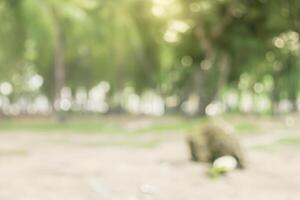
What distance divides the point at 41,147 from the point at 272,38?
20.7m

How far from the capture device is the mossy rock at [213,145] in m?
14.2

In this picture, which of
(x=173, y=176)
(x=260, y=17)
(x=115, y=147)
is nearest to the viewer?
(x=173, y=176)

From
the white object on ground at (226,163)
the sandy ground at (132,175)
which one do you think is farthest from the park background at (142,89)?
the white object on ground at (226,163)

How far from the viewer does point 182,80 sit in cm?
4709

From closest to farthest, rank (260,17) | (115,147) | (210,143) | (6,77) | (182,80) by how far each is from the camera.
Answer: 1. (210,143)
2. (115,147)
3. (260,17)
4. (6,77)
5. (182,80)

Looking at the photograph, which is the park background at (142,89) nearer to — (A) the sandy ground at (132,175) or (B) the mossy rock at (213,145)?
(A) the sandy ground at (132,175)

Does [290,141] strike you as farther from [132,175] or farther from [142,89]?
[142,89]

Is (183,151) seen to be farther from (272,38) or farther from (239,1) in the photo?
(272,38)

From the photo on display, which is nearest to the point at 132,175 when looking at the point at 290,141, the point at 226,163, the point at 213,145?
Result: the point at 226,163

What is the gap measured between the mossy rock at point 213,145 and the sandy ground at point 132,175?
1.11 ft

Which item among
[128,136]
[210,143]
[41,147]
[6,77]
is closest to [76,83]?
[6,77]

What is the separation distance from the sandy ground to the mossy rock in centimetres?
34

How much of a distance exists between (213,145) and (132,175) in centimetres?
255

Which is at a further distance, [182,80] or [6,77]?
[182,80]
